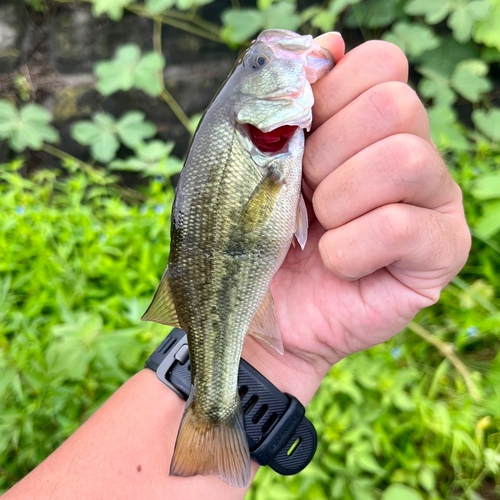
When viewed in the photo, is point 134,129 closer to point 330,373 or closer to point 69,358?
point 69,358

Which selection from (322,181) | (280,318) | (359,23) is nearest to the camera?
(322,181)

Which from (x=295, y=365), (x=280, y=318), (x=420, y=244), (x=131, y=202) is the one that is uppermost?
(x=420, y=244)

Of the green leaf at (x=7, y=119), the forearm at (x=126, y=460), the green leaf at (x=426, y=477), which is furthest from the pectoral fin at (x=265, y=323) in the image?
the green leaf at (x=7, y=119)

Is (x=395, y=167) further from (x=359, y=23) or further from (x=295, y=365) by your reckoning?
(x=359, y=23)

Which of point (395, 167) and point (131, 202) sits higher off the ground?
point (395, 167)

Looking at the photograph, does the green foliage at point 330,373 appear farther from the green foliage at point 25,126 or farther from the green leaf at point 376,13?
the green leaf at point 376,13

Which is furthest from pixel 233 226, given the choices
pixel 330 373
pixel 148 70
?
pixel 148 70

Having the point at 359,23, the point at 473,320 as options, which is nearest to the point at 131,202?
the point at 359,23
